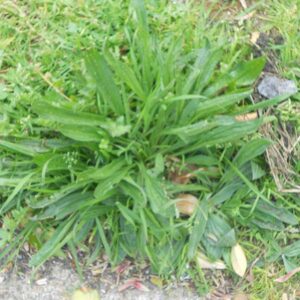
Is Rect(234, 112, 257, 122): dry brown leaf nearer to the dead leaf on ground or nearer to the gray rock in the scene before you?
the gray rock

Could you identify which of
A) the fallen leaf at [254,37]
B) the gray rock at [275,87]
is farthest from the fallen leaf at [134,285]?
the fallen leaf at [254,37]

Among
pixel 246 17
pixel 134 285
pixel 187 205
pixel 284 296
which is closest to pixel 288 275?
pixel 284 296

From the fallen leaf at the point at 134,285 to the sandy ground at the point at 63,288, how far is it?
0.04 feet

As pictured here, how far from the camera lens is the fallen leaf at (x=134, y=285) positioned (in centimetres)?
234

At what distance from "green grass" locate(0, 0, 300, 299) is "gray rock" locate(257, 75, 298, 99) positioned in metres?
0.04

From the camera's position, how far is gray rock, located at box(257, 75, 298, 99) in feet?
7.84

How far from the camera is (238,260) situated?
7.58ft

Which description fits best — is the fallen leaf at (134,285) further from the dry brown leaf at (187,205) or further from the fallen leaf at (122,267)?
the dry brown leaf at (187,205)

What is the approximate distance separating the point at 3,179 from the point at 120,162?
420 mm

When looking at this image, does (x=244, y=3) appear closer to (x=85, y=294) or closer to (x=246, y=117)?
(x=246, y=117)

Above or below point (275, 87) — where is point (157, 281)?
below

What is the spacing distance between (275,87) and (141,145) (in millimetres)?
575

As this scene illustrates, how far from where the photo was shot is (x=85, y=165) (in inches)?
88.8

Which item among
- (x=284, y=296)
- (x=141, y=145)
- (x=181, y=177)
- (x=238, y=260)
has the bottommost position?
(x=284, y=296)
